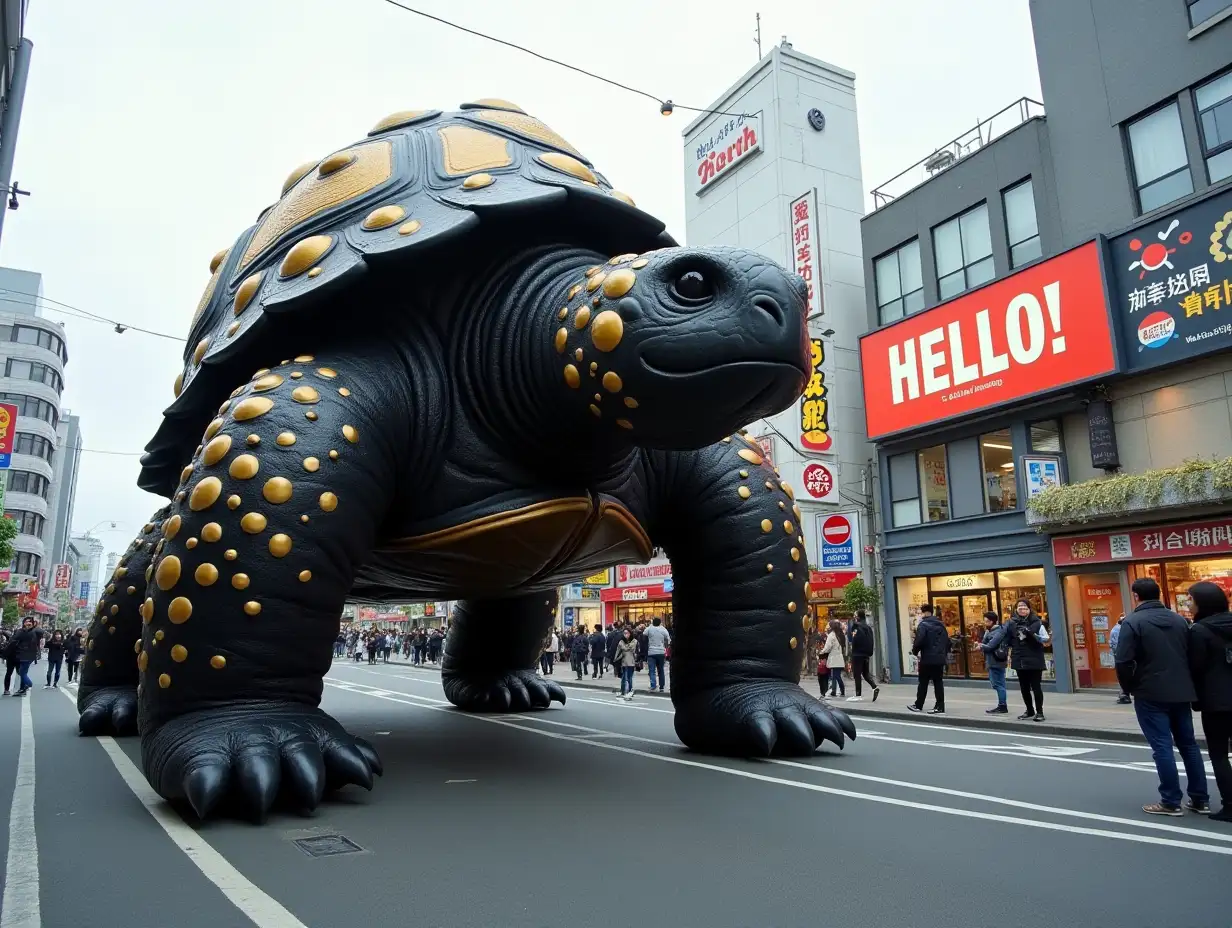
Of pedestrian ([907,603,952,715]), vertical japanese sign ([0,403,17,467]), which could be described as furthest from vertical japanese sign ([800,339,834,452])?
vertical japanese sign ([0,403,17,467])

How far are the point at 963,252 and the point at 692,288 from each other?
17493mm

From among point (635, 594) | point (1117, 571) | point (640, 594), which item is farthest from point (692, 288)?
point (635, 594)

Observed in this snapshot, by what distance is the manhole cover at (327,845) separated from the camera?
3.44 meters

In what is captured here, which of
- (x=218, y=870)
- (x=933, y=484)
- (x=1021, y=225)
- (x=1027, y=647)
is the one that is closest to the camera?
(x=218, y=870)

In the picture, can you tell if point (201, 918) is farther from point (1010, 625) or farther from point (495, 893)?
point (1010, 625)

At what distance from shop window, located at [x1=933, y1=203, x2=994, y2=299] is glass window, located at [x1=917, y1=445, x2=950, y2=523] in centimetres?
351

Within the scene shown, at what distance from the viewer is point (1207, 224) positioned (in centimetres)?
1492

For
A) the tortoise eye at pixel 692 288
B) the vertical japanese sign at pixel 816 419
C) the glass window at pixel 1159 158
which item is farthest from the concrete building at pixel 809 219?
A: the tortoise eye at pixel 692 288

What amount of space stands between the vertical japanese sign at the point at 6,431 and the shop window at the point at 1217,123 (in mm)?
22213

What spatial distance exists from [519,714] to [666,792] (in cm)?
480

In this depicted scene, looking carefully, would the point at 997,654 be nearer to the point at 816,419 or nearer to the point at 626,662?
the point at 626,662

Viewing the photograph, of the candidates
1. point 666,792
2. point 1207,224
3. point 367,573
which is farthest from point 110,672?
point 1207,224

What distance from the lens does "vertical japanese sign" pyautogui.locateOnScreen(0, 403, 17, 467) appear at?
681 inches

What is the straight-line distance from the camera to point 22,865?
329 centimetres
